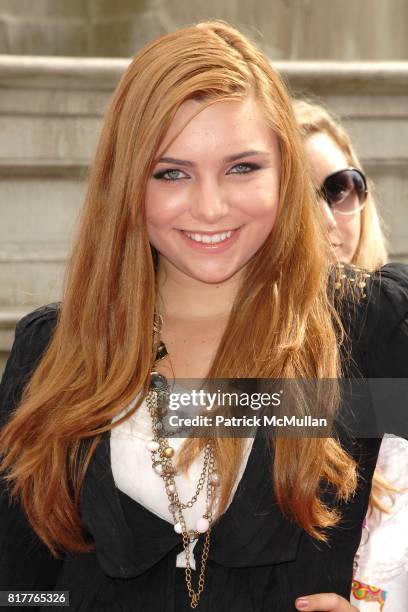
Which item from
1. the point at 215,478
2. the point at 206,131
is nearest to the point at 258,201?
the point at 206,131

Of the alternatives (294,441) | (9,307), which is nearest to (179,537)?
(294,441)

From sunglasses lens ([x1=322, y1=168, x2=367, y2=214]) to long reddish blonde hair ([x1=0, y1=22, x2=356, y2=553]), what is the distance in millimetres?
809

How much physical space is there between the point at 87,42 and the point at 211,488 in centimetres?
248

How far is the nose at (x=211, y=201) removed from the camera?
2361 millimetres

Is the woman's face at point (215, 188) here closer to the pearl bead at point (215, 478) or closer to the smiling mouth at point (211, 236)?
the smiling mouth at point (211, 236)

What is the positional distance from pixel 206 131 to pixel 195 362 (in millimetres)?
584

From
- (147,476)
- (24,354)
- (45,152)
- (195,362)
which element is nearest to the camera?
(147,476)

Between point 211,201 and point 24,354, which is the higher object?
point 211,201

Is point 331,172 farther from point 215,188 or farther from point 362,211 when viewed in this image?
point 215,188

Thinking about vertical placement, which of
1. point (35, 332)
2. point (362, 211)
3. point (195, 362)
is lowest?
point (195, 362)

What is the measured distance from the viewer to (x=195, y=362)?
259 centimetres

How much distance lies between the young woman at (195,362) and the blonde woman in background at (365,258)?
Answer: 0.31 metres

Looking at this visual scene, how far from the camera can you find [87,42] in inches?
169

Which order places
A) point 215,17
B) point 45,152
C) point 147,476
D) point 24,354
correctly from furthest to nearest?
point 215,17
point 45,152
point 24,354
point 147,476
